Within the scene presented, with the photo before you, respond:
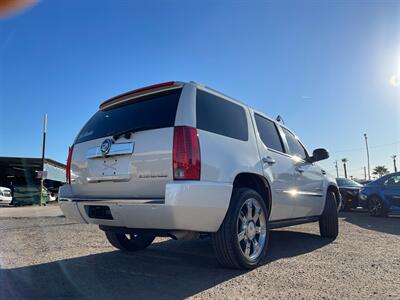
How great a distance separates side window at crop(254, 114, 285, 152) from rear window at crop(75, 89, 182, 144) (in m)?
1.47

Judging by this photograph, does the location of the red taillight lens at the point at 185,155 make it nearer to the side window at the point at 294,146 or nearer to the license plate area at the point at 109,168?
the license plate area at the point at 109,168

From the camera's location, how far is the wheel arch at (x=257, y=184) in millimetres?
4080

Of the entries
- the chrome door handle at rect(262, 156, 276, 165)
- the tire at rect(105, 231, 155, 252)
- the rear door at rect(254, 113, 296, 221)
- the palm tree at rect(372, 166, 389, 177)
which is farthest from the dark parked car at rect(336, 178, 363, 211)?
the palm tree at rect(372, 166, 389, 177)

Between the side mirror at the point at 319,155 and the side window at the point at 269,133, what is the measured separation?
113cm

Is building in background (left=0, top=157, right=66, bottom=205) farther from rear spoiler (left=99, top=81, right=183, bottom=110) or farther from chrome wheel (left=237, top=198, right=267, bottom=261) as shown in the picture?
chrome wheel (left=237, top=198, right=267, bottom=261)

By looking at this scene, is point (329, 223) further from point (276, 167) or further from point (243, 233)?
point (243, 233)

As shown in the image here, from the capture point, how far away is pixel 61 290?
10.3 feet

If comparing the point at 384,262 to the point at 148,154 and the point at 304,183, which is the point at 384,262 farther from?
the point at 148,154

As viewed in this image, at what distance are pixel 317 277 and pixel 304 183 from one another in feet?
6.81

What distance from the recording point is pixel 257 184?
438cm

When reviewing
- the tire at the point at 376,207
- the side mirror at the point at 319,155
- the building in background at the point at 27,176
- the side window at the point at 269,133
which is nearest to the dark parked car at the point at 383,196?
the tire at the point at 376,207

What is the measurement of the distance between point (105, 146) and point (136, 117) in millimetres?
438

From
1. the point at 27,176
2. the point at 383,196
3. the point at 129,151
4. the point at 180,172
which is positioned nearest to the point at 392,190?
the point at 383,196

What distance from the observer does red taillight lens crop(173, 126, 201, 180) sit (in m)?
3.26
